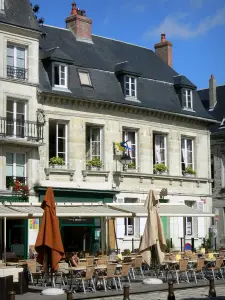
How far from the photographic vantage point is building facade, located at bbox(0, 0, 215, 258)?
2362 centimetres

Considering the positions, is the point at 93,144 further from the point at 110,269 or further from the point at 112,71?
the point at 110,269

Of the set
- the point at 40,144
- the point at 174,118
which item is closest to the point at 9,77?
the point at 40,144

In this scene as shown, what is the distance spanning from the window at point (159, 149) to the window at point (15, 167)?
692cm

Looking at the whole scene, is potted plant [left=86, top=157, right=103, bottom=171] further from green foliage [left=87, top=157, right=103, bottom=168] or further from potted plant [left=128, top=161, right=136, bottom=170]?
potted plant [left=128, top=161, right=136, bottom=170]

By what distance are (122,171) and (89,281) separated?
31.8ft

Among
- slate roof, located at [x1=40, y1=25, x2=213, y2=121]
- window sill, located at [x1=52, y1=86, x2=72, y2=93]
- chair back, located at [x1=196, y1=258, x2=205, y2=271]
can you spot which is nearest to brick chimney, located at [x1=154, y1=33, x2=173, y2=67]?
slate roof, located at [x1=40, y1=25, x2=213, y2=121]

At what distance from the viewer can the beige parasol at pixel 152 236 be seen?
694 inches

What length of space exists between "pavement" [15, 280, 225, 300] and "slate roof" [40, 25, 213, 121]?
1052 cm

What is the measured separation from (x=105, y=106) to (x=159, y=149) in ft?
12.0

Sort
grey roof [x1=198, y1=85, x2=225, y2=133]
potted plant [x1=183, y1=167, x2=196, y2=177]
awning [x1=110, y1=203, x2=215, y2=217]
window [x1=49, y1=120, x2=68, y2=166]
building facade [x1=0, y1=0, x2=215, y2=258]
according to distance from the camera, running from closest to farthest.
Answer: awning [x1=110, y1=203, x2=215, y2=217] < building facade [x1=0, y1=0, x2=215, y2=258] < window [x1=49, y1=120, x2=68, y2=166] < potted plant [x1=183, y1=167, x2=196, y2=177] < grey roof [x1=198, y1=85, x2=225, y2=133]

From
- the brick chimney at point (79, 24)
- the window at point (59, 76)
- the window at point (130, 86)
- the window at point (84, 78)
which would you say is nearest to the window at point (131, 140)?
the window at point (130, 86)

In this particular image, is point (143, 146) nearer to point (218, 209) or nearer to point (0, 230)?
point (0, 230)

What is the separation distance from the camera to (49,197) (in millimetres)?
15469

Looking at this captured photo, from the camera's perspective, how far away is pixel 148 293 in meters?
15.4
